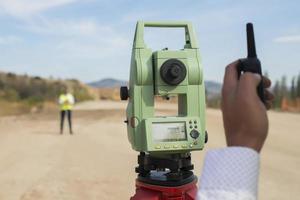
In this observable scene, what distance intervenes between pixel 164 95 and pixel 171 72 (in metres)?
0.17

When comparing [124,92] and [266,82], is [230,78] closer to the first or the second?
[266,82]

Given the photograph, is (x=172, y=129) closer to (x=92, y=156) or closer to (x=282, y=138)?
(x=92, y=156)

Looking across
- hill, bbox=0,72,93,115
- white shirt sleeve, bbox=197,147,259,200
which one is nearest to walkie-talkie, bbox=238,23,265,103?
white shirt sleeve, bbox=197,147,259,200

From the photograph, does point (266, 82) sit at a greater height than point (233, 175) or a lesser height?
greater

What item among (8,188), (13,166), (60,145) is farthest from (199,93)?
(60,145)

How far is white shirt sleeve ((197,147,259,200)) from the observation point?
3.73 ft

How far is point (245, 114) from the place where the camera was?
3.89 ft

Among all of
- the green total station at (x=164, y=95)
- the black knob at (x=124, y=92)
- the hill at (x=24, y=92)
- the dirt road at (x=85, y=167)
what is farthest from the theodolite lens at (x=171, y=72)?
the hill at (x=24, y=92)

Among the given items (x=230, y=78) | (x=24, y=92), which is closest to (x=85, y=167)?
(x=230, y=78)

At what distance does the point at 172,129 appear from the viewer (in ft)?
11.7

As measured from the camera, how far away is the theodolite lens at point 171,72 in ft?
12.0

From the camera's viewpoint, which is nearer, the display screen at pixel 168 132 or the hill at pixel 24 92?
the display screen at pixel 168 132

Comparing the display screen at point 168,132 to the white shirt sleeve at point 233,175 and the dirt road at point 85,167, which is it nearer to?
the white shirt sleeve at point 233,175

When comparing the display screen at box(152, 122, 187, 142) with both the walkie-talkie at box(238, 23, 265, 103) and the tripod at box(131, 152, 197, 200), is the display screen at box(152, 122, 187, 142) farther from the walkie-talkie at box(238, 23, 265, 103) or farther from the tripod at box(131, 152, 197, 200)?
the walkie-talkie at box(238, 23, 265, 103)
